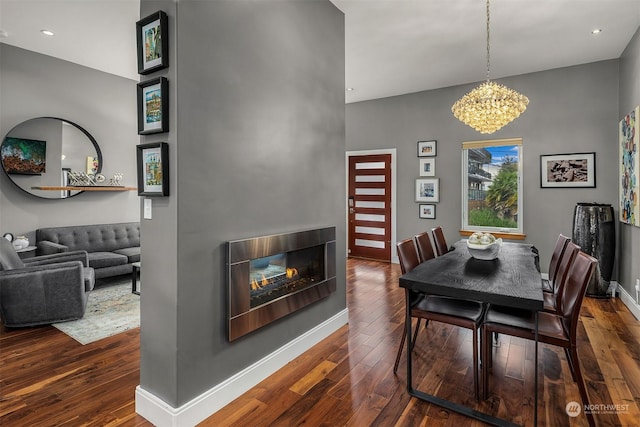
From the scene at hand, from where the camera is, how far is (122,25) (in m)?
3.60

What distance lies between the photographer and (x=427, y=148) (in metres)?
5.86

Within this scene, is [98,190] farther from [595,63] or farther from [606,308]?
[595,63]

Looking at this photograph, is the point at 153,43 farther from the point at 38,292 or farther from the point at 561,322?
the point at 561,322

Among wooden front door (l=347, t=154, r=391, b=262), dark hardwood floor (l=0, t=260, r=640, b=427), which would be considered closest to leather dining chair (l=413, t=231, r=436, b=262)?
dark hardwood floor (l=0, t=260, r=640, b=427)

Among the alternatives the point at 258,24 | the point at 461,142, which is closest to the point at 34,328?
the point at 258,24

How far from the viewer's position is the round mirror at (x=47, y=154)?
4289 millimetres

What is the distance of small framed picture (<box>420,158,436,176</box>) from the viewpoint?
582 cm

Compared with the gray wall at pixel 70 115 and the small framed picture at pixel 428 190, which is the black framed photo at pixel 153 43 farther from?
the small framed picture at pixel 428 190

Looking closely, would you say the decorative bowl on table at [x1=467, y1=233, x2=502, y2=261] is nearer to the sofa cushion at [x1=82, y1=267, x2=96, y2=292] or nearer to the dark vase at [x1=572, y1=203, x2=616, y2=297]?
the dark vase at [x1=572, y1=203, x2=616, y2=297]

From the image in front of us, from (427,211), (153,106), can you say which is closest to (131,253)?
(153,106)

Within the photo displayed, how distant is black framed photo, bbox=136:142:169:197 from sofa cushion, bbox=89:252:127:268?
3152 millimetres

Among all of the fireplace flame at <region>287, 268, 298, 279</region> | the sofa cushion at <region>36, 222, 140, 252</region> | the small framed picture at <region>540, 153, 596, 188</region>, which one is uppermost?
the small framed picture at <region>540, 153, 596, 188</region>

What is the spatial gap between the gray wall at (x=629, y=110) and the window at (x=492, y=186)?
1189mm

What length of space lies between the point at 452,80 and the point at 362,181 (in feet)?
7.65
